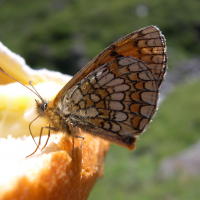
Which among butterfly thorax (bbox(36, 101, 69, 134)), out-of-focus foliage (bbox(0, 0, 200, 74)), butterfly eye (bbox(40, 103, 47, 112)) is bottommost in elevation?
out-of-focus foliage (bbox(0, 0, 200, 74))

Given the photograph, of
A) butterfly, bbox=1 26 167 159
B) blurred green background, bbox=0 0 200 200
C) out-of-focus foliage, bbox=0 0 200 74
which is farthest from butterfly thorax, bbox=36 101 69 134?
out-of-focus foliage, bbox=0 0 200 74

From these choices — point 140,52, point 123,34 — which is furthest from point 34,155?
point 123,34

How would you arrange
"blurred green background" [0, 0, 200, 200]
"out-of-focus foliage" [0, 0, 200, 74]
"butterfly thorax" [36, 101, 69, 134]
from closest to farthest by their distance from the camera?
"butterfly thorax" [36, 101, 69, 134] < "blurred green background" [0, 0, 200, 200] < "out-of-focus foliage" [0, 0, 200, 74]

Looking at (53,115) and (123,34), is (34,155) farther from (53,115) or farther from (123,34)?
(123,34)

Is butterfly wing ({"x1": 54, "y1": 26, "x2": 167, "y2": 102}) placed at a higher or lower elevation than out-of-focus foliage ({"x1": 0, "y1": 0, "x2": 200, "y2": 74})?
higher

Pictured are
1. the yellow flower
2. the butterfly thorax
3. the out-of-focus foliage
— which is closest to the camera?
the yellow flower

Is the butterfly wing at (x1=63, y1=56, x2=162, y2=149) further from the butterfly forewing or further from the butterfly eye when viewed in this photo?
the butterfly eye

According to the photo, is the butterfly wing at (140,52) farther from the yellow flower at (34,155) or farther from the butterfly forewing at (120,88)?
the yellow flower at (34,155)

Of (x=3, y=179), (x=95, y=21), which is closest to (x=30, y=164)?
(x=3, y=179)

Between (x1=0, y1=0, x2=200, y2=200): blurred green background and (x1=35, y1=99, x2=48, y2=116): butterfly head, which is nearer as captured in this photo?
(x1=35, y1=99, x2=48, y2=116): butterfly head
